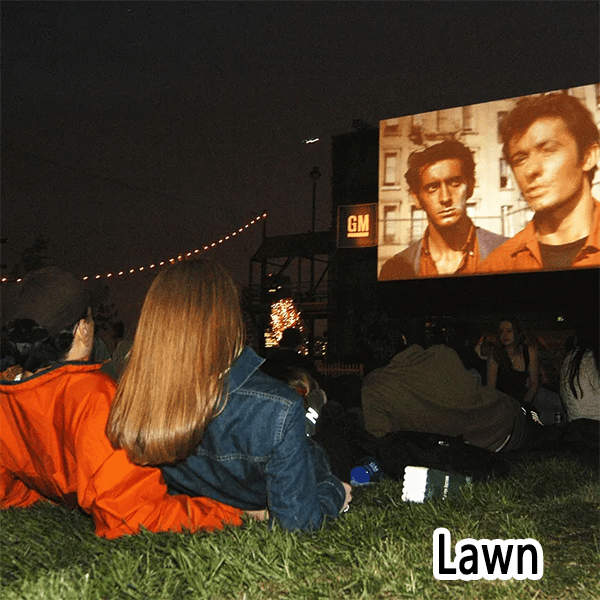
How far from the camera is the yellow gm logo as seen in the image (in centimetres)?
1567

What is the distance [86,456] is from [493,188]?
377 inches

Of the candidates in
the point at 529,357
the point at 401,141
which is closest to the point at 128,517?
the point at 529,357

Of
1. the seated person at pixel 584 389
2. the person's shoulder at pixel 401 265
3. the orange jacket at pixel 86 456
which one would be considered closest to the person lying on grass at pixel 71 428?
the orange jacket at pixel 86 456

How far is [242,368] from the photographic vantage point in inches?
84.6

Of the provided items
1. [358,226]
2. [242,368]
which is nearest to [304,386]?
[242,368]

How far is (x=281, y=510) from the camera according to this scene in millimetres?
2098

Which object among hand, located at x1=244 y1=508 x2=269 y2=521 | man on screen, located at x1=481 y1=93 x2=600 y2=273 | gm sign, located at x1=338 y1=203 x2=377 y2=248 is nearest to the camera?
hand, located at x1=244 y1=508 x2=269 y2=521

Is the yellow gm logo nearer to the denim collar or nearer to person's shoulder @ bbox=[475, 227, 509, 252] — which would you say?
person's shoulder @ bbox=[475, 227, 509, 252]

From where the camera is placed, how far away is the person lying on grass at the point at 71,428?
6.71 feet

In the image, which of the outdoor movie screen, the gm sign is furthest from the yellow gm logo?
the outdoor movie screen

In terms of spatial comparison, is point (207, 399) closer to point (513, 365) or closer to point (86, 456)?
point (86, 456)

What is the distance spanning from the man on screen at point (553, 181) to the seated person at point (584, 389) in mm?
5339

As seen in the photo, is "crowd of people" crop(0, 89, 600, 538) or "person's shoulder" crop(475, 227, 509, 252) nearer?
"crowd of people" crop(0, 89, 600, 538)

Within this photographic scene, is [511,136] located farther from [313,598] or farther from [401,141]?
[313,598]
